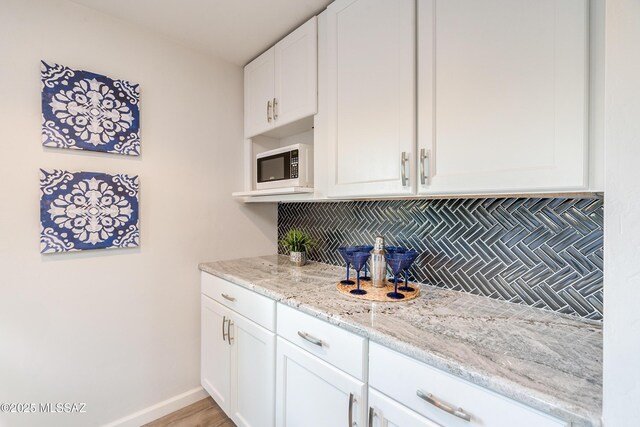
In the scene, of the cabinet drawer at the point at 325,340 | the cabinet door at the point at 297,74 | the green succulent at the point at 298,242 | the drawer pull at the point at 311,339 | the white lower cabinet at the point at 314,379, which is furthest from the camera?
the green succulent at the point at 298,242

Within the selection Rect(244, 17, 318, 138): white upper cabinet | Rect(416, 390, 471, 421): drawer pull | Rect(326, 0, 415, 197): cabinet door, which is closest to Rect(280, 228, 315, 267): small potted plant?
Rect(326, 0, 415, 197): cabinet door

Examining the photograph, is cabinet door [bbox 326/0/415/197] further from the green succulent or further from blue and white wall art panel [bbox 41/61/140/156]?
blue and white wall art panel [bbox 41/61/140/156]

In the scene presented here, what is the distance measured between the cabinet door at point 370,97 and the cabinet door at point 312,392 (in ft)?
2.45

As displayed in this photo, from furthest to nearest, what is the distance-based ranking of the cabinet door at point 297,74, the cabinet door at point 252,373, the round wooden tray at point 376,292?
the cabinet door at point 297,74 → the cabinet door at point 252,373 → the round wooden tray at point 376,292

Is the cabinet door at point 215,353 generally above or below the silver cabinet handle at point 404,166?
below

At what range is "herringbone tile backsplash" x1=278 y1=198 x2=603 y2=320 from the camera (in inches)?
42.0

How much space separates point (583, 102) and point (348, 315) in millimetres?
951

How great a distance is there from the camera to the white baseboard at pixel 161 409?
5.62ft

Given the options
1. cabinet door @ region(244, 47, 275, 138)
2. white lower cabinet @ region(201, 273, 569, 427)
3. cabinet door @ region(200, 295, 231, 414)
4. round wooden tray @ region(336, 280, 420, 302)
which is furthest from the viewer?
cabinet door @ region(244, 47, 275, 138)

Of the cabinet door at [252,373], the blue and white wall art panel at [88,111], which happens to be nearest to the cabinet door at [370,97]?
the cabinet door at [252,373]

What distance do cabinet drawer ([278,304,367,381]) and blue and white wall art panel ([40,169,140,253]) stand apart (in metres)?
1.05

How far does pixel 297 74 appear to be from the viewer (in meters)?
1.69

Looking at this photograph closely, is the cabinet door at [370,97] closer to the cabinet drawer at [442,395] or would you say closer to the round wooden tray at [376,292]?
the round wooden tray at [376,292]
